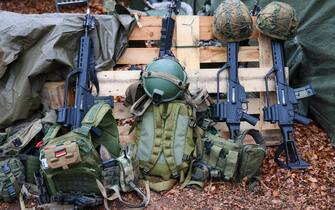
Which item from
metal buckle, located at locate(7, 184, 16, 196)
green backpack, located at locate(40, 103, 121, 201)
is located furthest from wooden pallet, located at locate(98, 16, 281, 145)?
metal buckle, located at locate(7, 184, 16, 196)

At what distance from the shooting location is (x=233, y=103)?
202 inches

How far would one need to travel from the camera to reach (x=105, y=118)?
15.2 feet

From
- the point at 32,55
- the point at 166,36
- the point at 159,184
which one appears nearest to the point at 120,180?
the point at 159,184

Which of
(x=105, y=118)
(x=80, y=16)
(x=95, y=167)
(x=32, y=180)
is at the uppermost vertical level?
(x=80, y=16)

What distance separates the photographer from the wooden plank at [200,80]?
5234 millimetres

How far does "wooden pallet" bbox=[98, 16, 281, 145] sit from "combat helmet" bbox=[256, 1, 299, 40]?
0.73 feet

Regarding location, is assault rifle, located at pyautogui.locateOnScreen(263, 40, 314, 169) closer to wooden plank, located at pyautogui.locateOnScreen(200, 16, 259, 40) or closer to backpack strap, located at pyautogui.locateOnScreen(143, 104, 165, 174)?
wooden plank, located at pyautogui.locateOnScreen(200, 16, 259, 40)

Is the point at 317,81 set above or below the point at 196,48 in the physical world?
below

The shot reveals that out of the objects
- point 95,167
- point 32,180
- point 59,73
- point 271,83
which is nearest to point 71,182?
point 95,167

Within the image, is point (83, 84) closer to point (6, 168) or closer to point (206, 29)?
point (6, 168)

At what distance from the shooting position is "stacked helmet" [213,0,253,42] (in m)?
5.20

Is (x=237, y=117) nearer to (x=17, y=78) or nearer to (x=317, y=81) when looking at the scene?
(x=317, y=81)

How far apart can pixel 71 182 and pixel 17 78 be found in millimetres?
1518

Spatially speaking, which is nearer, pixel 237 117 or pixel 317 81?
pixel 237 117
